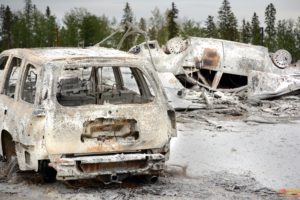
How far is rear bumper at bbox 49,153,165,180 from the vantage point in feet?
22.0

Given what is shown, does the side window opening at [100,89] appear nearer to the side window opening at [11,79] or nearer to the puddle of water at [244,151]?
the side window opening at [11,79]

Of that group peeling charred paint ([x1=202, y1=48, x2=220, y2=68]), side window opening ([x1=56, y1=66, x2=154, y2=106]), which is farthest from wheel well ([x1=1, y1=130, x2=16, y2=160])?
peeling charred paint ([x1=202, y1=48, x2=220, y2=68])

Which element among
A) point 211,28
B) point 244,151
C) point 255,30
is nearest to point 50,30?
point 211,28

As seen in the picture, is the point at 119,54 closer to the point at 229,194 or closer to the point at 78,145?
the point at 78,145

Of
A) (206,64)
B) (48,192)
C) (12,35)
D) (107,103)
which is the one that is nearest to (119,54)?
(107,103)

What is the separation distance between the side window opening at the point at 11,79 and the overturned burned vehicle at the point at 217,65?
377 inches

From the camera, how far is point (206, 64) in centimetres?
1761

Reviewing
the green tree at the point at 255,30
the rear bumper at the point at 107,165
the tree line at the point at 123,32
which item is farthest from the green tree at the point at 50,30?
the rear bumper at the point at 107,165

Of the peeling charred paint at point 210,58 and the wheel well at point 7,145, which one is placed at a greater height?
the peeling charred paint at point 210,58

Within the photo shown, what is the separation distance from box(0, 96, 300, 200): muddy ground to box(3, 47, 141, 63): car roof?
147cm

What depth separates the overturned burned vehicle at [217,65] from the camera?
17312mm

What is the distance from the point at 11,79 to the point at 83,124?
1.77 metres

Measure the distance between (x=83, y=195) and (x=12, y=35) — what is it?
1704 inches

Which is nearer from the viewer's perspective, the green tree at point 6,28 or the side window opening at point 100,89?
the side window opening at point 100,89
